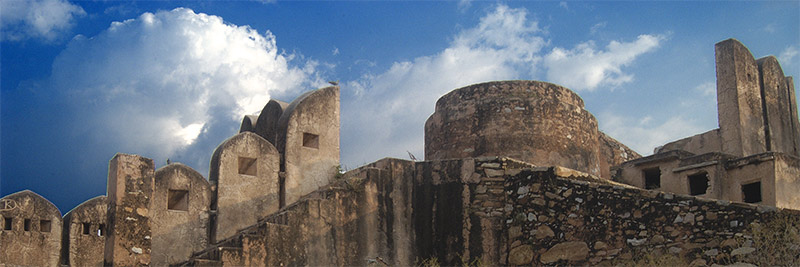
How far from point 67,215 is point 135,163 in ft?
5.75

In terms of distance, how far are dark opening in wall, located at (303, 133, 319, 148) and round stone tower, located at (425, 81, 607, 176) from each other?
2205mm

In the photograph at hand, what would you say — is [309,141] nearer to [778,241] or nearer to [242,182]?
[242,182]

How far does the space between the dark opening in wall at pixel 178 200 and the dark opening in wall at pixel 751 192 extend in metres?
8.52

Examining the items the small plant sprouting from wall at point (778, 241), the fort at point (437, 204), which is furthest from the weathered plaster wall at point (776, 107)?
the small plant sprouting from wall at point (778, 241)

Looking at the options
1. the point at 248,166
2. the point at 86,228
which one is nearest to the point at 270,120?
the point at 248,166

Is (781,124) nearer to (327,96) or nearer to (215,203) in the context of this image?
(327,96)

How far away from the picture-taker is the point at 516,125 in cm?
1322

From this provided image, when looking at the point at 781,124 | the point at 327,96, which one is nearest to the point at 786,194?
the point at 781,124

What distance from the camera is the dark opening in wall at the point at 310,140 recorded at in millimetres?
12703

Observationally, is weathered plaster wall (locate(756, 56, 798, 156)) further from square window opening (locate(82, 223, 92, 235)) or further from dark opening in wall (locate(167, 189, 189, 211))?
square window opening (locate(82, 223, 92, 235))

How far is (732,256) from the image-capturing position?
966 cm

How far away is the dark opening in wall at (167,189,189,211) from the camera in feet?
36.9

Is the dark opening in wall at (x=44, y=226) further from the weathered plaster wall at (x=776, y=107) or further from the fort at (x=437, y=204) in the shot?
the weathered plaster wall at (x=776, y=107)

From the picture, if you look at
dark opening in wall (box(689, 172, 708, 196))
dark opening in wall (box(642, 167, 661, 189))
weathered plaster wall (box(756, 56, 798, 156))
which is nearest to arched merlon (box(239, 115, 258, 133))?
dark opening in wall (box(642, 167, 661, 189))
